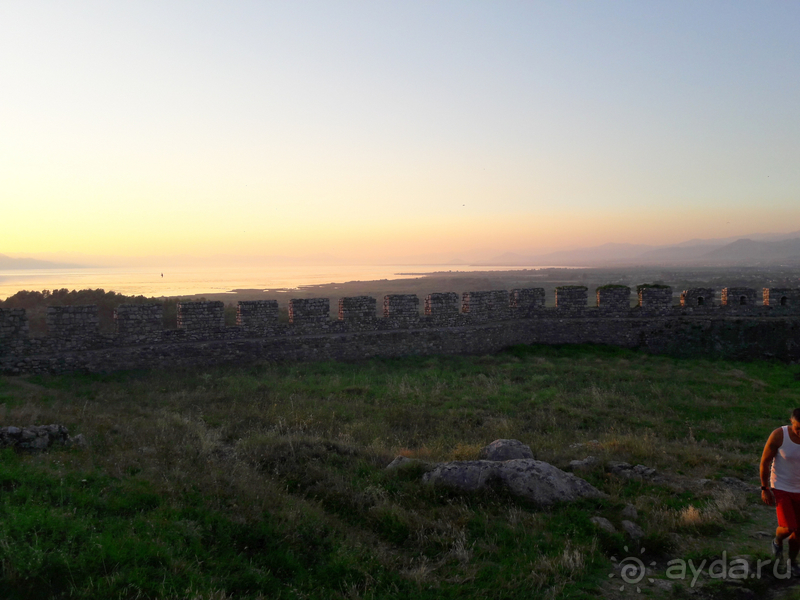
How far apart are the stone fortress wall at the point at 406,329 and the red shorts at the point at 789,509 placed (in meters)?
12.9

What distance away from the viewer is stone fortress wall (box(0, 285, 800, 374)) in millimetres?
13344

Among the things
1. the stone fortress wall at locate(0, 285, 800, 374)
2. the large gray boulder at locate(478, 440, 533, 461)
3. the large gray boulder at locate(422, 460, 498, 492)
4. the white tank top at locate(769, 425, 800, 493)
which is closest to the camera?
the white tank top at locate(769, 425, 800, 493)

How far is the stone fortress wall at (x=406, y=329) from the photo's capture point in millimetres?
13344

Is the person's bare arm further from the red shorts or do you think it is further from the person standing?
the red shorts

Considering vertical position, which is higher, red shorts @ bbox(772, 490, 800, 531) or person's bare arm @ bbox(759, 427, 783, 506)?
person's bare arm @ bbox(759, 427, 783, 506)

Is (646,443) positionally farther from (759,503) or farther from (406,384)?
(406,384)

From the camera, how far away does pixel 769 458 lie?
5199 mm

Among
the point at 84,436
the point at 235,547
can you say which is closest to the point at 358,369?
the point at 84,436

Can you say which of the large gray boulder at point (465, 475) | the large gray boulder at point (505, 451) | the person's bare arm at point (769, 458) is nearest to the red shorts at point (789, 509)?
the person's bare arm at point (769, 458)

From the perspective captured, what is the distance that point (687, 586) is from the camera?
4680mm

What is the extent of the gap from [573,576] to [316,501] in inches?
123

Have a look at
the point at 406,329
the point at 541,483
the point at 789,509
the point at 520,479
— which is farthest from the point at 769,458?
the point at 406,329

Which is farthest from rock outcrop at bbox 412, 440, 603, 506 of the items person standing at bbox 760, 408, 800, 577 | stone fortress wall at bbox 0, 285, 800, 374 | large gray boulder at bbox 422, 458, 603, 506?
stone fortress wall at bbox 0, 285, 800, 374

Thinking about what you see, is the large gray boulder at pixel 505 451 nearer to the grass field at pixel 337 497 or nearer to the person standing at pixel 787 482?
the grass field at pixel 337 497
